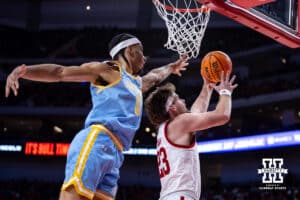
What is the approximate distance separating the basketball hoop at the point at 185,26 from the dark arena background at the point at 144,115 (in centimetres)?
1130

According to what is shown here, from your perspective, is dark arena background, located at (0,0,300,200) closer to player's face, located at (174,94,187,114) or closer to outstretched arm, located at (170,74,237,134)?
player's face, located at (174,94,187,114)

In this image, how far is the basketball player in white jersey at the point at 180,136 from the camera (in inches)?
145

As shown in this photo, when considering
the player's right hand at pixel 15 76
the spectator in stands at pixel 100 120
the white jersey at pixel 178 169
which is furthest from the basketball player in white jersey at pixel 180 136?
the player's right hand at pixel 15 76

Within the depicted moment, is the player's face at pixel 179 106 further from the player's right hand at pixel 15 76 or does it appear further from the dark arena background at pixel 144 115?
the dark arena background at pixel 144 115

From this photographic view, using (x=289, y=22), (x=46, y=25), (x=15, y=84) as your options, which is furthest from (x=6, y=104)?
(x=15, y=84)

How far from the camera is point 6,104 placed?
2208cm

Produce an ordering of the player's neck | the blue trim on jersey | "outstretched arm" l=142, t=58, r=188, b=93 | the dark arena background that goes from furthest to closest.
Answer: the dark arena background → "outstretched arm" l=142, t=58, r=188, b=93 → the player's neck → the blue trim on jersey

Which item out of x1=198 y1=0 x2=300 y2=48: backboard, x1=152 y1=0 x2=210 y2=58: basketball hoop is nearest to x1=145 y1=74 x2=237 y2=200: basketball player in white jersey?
x1=198 y1=0 x2=300 y2=48: backboard

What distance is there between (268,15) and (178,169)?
2.43m

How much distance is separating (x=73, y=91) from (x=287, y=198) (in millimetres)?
11395

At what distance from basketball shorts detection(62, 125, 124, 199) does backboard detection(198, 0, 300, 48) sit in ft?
7.31

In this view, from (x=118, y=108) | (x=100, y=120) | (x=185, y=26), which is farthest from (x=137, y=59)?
(x=185, y=26)

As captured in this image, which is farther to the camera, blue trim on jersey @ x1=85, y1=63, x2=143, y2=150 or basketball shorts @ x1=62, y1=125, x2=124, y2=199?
blue trim on jersey @ x1=85, y1=63, x2=143, y2=150

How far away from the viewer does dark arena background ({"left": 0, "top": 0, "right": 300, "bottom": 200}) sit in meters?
18.7
